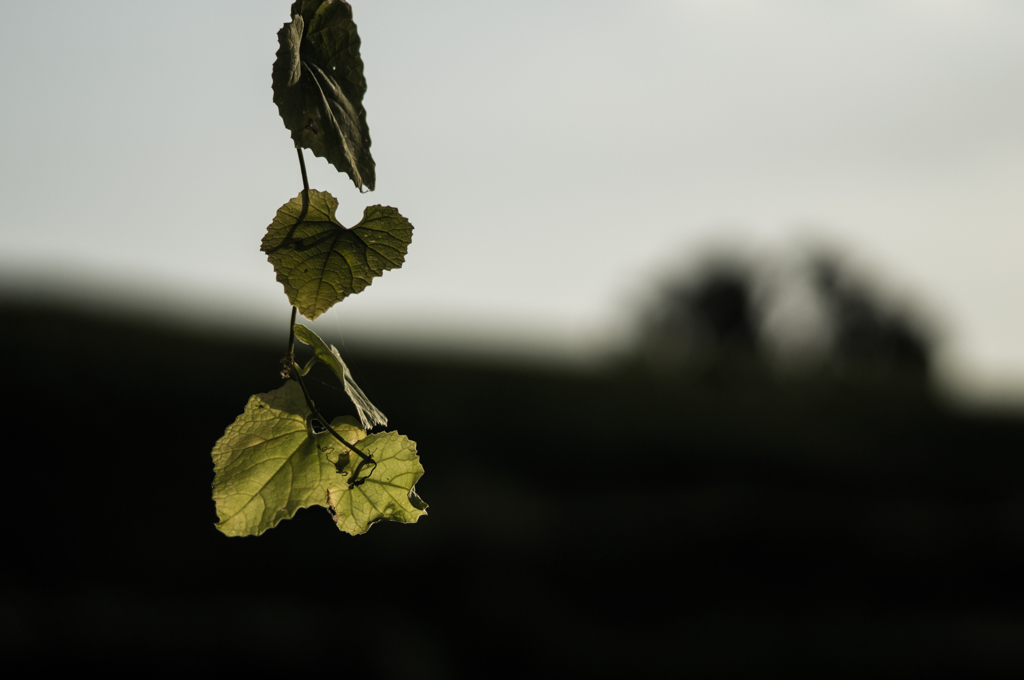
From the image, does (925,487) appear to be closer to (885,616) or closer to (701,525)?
(885,616)

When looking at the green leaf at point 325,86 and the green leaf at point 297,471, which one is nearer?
the green leaf at point 325,86

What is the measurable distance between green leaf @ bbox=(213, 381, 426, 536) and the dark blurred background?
423 centimetres

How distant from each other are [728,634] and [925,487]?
2.61 meters

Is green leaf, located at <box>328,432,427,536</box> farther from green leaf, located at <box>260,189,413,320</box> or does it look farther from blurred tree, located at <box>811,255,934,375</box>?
blurred tree, located at <box>811,255,934,375</box>

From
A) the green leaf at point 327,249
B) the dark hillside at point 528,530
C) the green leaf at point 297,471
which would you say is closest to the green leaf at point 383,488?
the green leaf at point 297,471

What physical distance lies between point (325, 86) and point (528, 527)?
20.0 ft

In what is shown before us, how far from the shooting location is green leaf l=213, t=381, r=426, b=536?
65cm

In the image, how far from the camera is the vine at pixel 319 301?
0.57 metres

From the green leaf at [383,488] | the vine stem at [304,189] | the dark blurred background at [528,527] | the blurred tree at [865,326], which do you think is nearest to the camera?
the vine stem at [304,189]

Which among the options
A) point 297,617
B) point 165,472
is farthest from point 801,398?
point 165,472

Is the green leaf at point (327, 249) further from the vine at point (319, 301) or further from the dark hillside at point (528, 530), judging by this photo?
the dark hillside at point (528, 530)

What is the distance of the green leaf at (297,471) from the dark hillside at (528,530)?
5426 mm

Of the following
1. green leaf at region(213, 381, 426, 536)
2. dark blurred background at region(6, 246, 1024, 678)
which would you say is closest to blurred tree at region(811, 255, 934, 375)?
dark blurred background at region(6, 246, 1024, 678)

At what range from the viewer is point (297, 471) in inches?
27.6
